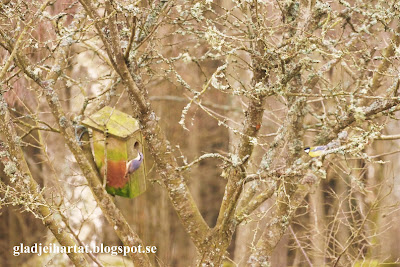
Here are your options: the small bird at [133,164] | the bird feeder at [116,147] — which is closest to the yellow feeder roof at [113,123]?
the bird feeder at [116,147]

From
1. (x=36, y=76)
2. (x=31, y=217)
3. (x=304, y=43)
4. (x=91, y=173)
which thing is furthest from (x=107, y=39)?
(x=31, y=217)

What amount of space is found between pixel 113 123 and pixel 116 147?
0.19m

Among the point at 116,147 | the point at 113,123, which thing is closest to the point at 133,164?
the point at 116,147

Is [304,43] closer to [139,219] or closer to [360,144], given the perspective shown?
[360,144]

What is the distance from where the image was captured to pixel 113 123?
158 inches

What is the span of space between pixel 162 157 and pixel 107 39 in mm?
1043

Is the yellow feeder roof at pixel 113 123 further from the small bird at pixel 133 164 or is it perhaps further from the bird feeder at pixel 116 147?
the small bird at pixel 133 164

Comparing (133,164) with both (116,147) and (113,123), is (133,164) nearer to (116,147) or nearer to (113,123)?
(116,147)

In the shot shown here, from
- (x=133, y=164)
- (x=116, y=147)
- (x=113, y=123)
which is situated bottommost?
(x=133, y=164)

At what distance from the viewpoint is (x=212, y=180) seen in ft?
46.2

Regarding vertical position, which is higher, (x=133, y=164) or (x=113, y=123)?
(x=113, y=123)

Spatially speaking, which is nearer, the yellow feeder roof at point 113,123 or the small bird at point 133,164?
the yellow feeder roof at point 113,123

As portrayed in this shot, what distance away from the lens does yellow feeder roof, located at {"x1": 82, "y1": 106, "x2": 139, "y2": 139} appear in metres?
3.95

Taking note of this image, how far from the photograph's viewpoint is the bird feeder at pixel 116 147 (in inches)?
156
